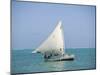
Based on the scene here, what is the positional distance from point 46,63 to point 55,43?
9.1 inches

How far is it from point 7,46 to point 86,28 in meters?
0.90

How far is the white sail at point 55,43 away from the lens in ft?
6.75

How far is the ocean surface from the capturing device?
6.44 ft

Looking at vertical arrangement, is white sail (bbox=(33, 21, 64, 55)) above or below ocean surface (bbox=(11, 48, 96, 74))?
above

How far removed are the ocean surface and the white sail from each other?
7cm

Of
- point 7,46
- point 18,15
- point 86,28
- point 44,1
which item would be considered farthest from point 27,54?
point 86,28

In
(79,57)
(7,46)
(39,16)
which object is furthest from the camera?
(79,57)

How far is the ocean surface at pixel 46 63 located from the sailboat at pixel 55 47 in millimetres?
46

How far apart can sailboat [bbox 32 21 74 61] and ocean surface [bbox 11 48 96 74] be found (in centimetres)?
5

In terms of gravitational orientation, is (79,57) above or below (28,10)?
below

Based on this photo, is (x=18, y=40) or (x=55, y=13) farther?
(x=55, y=13)

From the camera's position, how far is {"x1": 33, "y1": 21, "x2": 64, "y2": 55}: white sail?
206 centimetres

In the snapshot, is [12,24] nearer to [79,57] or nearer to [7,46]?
[7,46]

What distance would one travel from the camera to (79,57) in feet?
7.20
